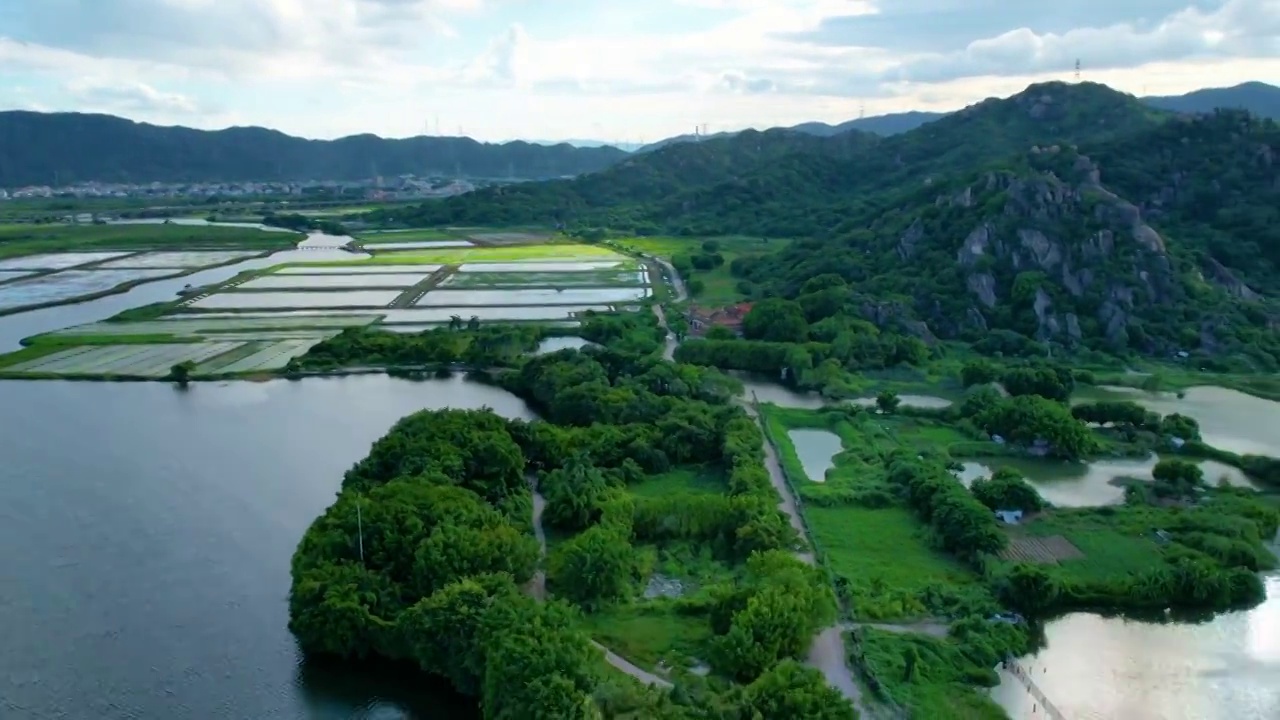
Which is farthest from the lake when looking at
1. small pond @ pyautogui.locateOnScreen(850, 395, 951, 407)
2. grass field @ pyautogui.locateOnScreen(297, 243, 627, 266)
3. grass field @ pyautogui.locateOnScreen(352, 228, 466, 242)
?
grass field @ pyautogui.locateOnScreen(352, 228, 466, 242)

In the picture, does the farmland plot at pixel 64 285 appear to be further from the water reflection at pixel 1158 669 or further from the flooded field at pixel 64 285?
the water reflection at pixel 1158 669

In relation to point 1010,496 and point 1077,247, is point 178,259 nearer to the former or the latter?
point 1077,247

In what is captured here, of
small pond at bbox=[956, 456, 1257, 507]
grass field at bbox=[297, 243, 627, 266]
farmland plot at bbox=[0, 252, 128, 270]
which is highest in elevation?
farmland plot at bbox=[0, 252, 128, 270]

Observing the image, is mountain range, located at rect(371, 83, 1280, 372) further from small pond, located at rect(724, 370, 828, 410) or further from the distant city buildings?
the distant city buildings

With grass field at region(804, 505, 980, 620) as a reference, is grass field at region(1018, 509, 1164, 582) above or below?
below

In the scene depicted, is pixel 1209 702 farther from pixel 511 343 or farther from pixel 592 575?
pixel 511 343

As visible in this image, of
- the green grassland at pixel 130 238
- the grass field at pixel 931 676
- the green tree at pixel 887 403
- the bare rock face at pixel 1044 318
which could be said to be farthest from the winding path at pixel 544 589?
the green grassland at pixel 130 238
